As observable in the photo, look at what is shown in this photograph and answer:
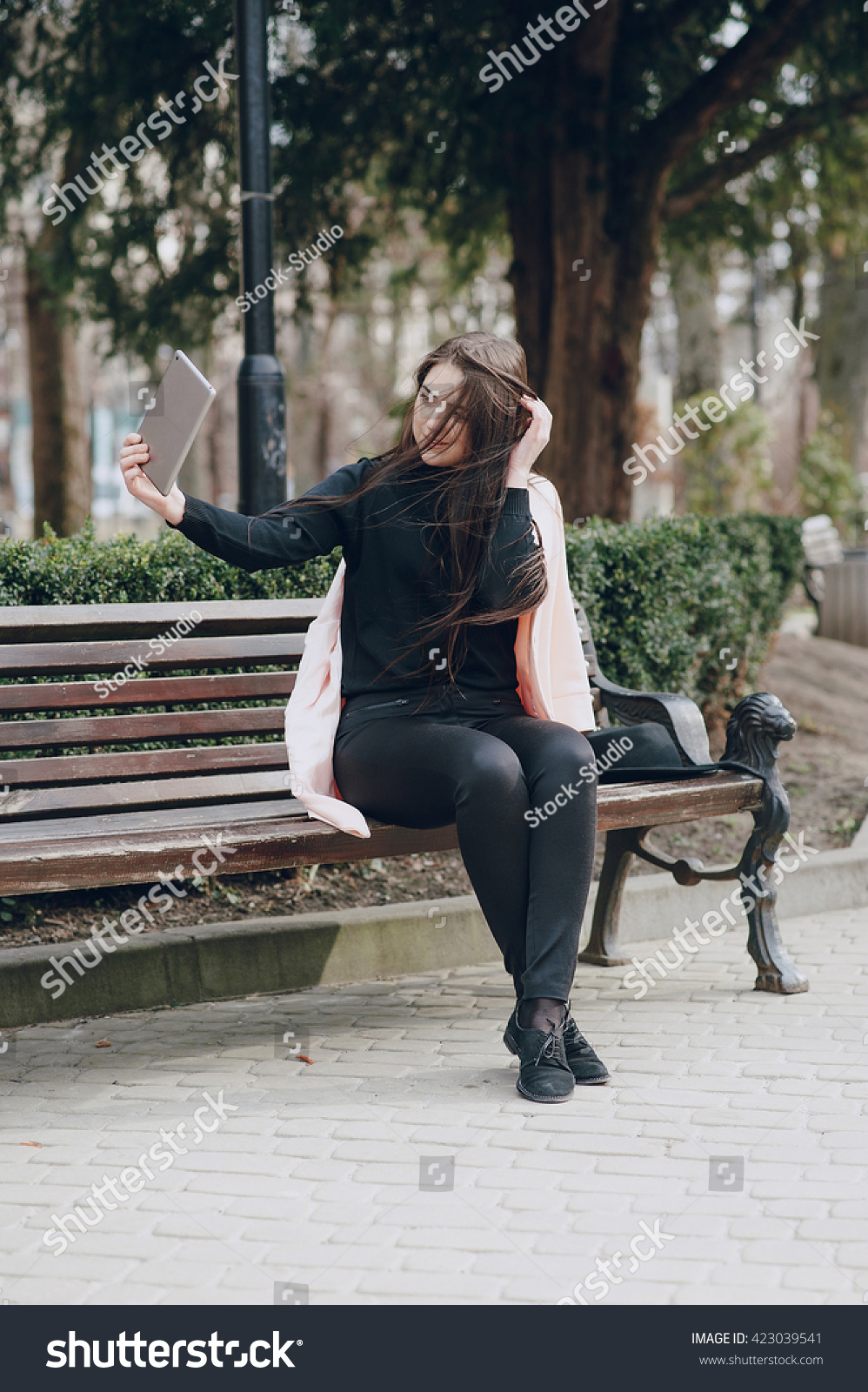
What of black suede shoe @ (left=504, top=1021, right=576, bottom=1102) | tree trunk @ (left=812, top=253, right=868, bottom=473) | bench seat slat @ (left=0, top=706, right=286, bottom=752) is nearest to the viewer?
black suede shoe @ (left=504, top=1021, right=576, bottom=1102)

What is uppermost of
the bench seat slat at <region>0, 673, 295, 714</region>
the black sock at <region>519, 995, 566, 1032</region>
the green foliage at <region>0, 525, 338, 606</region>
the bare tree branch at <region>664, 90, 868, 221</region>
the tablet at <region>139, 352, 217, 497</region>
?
the bare tree branch at <region>664, 90, 868, 221</region>

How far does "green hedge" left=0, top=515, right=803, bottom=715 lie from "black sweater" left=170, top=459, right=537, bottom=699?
3.48 ft

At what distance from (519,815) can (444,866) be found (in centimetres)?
195

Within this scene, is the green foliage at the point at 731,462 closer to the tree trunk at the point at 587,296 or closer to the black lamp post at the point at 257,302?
the tree trunk at the point at 587,296

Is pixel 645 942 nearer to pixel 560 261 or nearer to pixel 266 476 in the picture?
pixel 266 476

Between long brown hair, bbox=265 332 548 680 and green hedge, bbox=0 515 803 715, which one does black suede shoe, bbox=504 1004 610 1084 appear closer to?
long brown hair, bbox=265 332 548 680

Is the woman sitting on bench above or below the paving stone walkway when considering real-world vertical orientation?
above

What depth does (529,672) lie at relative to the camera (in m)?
3.82

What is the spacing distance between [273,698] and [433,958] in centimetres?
101

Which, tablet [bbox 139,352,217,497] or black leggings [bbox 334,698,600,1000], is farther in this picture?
black leggings [bbox 334,698,600,1000]

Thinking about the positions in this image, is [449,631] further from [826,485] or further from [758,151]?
[826,485]

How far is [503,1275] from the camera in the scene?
250 centimetres

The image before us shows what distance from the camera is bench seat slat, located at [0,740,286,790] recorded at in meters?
3.95

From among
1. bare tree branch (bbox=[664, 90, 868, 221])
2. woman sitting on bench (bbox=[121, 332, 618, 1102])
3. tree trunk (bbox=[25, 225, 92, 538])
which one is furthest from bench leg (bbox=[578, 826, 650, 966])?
tree trunk (bbox=[25, 225, 92, 538])
